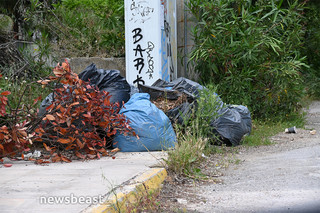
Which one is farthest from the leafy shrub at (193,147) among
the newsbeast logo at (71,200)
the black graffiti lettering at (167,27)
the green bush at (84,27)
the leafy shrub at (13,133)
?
the green bush at (84,27)

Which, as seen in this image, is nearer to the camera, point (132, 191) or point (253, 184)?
point (132, 191)

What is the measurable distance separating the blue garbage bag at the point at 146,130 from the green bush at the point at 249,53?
2.30 m

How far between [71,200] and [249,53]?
17.1 ft

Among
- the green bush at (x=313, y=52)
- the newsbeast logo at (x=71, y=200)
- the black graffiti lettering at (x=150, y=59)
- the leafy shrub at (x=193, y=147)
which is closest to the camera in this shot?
the newsbeast logo at (x=71, y=200)

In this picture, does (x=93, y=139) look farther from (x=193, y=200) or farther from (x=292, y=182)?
(x=292, y=182)

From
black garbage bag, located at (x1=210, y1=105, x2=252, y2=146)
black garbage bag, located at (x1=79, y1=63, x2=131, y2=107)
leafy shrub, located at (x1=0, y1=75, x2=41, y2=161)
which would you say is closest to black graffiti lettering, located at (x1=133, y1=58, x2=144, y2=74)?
black garbage bag, located at (x1=79, y1=63, x2=131, y2=107)

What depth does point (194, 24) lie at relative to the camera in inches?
336

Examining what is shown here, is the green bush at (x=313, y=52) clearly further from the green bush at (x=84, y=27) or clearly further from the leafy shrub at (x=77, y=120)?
the leafy shrub at (x=77, y=120)

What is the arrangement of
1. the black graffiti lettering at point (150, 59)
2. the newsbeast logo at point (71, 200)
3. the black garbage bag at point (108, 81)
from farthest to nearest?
the black graffiti lettering at point (150, 59) < the black garbage bag at point (108, 81) < the newsbeast logo at point (71, 200)

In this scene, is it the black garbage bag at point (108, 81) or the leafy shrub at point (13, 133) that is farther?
the black garbage bag at point (108, 81)

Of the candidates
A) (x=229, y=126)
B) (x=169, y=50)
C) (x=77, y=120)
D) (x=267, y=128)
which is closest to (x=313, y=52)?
(x=267, y=128)

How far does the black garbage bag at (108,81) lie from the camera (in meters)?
5.84

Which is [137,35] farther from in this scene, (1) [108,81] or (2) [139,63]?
(1) [108,81]

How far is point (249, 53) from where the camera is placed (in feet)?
24.3
